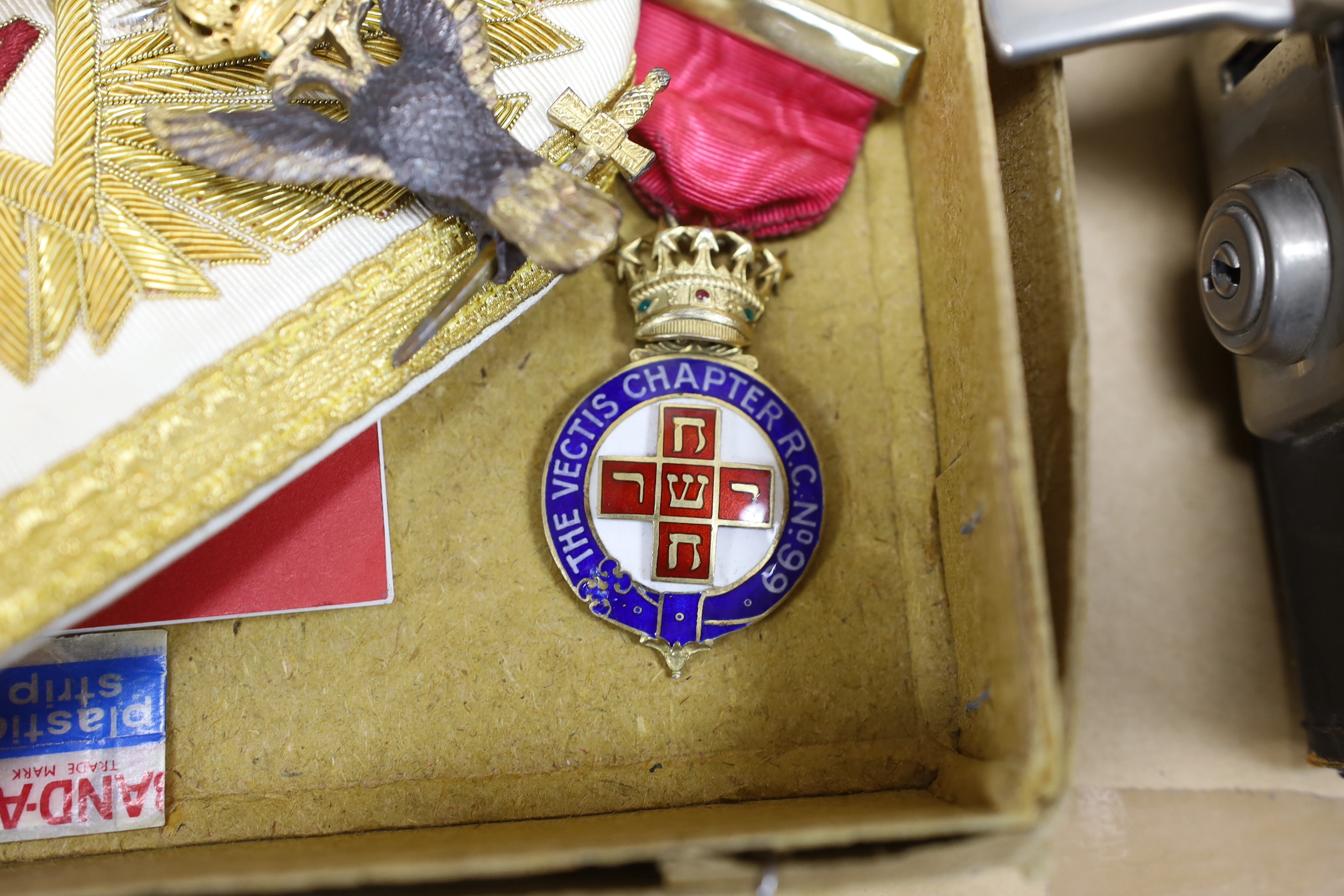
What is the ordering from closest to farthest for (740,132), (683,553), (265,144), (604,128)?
(265,144) < (604,128) < (683,553) < (740,132)

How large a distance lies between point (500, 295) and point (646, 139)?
0.39 m

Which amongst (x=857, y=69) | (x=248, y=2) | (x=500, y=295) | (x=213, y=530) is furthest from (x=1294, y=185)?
(x=213, y=530)

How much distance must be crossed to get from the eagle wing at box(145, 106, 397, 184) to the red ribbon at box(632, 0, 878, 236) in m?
0.52

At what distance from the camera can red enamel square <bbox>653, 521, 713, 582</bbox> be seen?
1.24 m

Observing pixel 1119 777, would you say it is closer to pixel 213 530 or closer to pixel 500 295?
pixel 500 295

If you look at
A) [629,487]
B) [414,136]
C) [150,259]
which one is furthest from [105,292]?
[629,487]

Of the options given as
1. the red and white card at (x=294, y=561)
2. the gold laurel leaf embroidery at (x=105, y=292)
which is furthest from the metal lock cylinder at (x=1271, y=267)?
the gold laurel leaf embroidery at (x=105, y=292)

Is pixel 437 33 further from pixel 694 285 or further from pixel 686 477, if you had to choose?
pixel 686 477

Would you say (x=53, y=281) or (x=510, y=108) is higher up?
(x=510, y=108)

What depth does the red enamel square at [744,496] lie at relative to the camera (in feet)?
4.15

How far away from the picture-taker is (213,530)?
1.02m

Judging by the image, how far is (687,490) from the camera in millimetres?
1267

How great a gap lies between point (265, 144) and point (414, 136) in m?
0.16

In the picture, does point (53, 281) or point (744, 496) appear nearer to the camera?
point (53, 281)
